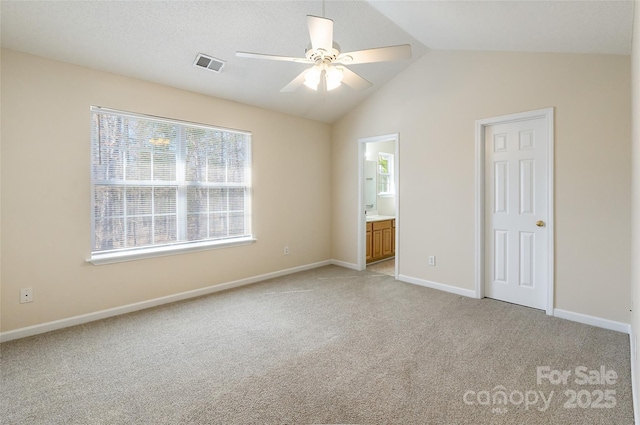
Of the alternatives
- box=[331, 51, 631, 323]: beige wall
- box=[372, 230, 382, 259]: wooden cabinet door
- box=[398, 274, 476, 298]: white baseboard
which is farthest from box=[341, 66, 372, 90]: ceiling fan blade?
box=[372, 230, 382, 259]: wooden cabinet door

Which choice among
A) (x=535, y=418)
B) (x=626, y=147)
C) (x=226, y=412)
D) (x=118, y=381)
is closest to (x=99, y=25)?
(x=118, y=381)

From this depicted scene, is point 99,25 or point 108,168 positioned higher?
point 99,25

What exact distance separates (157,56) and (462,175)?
12.0 feet

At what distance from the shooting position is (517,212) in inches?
141

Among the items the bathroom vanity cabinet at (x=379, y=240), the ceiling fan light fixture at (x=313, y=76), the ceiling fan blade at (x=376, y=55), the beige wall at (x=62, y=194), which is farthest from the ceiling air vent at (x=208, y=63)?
the bathroom vanity cabinet at (x=379, y=240)

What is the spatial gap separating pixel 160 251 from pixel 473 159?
153 inches

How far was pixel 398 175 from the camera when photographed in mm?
4527

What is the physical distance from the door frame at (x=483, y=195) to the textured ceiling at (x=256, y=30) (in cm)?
67

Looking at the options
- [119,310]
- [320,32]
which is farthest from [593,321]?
[119,310]

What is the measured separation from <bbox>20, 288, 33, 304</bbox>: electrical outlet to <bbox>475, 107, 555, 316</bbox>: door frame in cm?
468

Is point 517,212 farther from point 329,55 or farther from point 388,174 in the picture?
point 388,174

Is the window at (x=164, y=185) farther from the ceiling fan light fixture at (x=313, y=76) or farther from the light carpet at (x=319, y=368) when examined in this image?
the ceiling fan light fixture at (x=313, y=76)

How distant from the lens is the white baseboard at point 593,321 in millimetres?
2881

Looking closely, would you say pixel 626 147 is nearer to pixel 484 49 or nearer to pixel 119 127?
pixel 484 49
